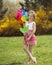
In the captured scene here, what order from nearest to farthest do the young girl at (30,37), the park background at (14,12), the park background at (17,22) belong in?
the young girl at (30,37)
the park background at (17,22)
the park background at (14,12)

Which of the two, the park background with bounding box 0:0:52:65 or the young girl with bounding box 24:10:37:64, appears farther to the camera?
the park background with bounding box 0:0:52:65

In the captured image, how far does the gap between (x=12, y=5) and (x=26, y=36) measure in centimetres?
1654

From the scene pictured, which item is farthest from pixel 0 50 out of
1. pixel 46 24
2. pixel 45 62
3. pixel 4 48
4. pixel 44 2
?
pixel 44 2

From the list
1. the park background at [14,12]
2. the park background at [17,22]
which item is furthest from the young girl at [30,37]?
the park background at [14,12]

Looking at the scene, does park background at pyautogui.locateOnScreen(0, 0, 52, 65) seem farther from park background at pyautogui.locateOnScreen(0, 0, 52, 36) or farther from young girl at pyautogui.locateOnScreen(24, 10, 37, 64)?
young girl at pyautogui.locateOnScreen(24, 10, 37, 64)

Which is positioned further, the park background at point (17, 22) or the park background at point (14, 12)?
the park background at point (14, 12)

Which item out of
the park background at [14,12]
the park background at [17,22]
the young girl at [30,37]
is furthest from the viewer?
the park background at [14,12]

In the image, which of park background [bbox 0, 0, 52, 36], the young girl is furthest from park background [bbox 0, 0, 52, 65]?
the young girl

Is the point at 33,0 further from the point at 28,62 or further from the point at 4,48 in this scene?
the point at 28,62

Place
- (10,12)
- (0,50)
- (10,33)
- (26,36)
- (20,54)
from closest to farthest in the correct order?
(26,36)
(20,54)
(0,50)
(10,33)
(10,12)

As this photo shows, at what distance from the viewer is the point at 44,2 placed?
25.3m

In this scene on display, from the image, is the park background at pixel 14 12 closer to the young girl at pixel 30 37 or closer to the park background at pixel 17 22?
the park background at pixel 17 22

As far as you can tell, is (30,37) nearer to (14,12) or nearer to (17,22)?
(17,22)

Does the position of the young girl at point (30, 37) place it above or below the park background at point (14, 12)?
above
